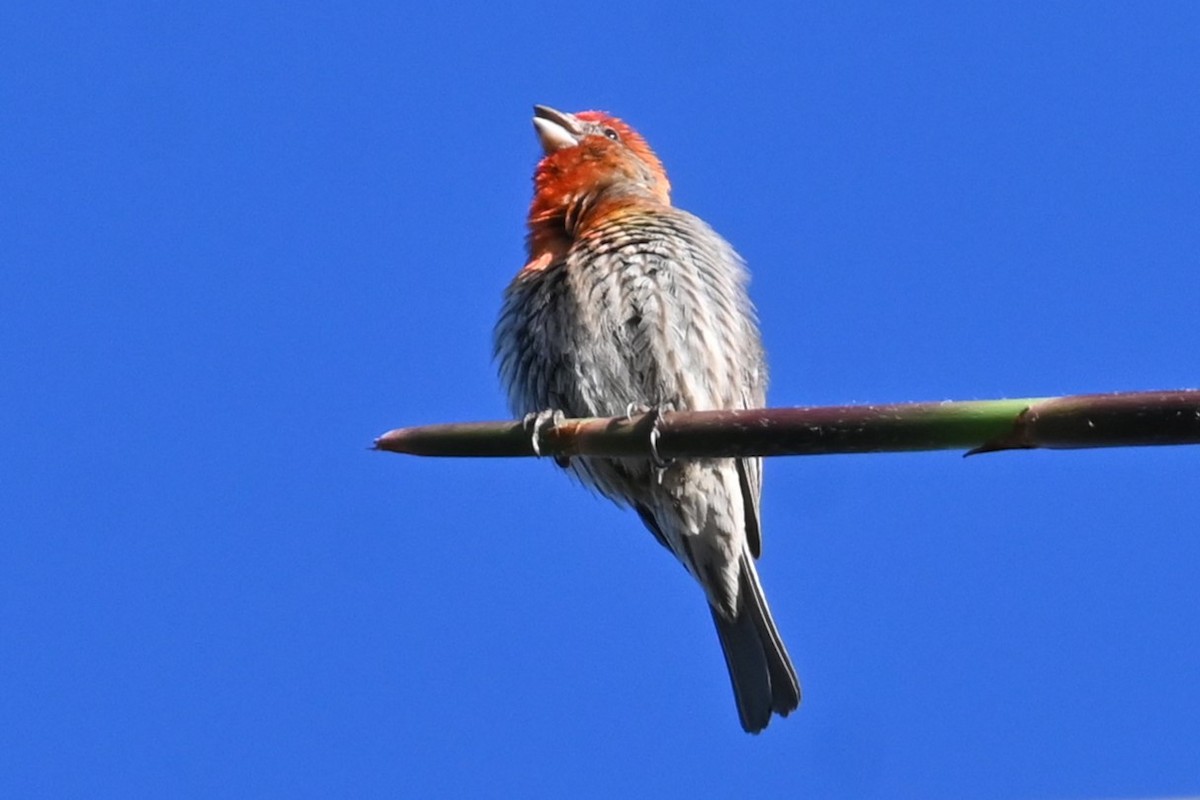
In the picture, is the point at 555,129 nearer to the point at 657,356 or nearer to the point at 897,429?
the point at 657,356

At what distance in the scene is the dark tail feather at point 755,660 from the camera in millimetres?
8031

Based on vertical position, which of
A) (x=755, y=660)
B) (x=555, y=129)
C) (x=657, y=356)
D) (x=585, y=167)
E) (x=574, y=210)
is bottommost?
(x=755, y=660)

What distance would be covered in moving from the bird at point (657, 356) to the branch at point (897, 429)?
3.77 metres

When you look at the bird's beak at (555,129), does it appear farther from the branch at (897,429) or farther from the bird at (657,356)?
the branch at (897,429)

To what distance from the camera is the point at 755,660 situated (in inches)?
319

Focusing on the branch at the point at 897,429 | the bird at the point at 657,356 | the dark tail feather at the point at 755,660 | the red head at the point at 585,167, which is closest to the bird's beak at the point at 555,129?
the red head at the point at 585,167

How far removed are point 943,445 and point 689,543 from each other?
518 cm

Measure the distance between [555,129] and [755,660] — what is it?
127 inches

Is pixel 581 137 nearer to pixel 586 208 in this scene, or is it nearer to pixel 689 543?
pixel 586 208

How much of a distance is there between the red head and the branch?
489 cm

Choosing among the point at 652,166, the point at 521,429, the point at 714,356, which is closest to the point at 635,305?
the point at 714,356

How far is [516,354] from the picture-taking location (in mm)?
7945

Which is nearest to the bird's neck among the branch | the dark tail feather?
the dark tail feather

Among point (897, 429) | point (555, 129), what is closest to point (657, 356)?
point (555, 129)
